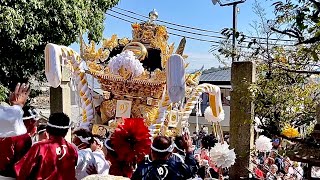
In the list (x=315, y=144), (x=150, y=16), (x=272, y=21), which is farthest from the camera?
(x=150, y=16)

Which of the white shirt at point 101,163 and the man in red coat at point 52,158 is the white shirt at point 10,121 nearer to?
the man in red coat at point 52,158

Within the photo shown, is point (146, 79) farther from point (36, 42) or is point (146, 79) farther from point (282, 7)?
point (282, 7)

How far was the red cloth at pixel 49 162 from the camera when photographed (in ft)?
12.6

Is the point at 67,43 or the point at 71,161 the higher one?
the point at 67,43

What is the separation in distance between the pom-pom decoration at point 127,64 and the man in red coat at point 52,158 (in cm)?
364

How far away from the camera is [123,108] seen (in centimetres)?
786

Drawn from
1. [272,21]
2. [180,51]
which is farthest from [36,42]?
[272,21]

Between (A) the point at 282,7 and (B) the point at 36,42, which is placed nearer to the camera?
(A) the point at 282,7

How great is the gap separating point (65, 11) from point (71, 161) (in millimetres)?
6434

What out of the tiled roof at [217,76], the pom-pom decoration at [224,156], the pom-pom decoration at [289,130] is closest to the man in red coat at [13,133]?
the pom-pom decoration at [289,130]

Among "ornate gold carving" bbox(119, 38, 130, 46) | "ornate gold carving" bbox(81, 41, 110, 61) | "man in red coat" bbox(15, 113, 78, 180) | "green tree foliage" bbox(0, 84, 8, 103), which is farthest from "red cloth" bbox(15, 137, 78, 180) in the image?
"green tree foliage" bbox(0, 84, 8, 103)

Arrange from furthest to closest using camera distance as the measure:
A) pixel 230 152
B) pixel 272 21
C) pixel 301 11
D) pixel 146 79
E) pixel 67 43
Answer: pixel 67 43, pixel 146 79, pixel 230 152, pixel 272 21, pixel 301 11

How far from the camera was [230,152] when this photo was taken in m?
5.28

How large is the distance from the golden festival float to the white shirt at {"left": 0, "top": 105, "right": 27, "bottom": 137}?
374 cm
